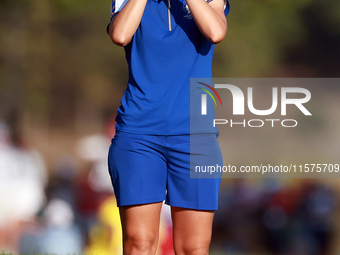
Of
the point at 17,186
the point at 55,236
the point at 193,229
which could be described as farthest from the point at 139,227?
the point at 17,186

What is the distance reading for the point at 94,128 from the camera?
2.94m

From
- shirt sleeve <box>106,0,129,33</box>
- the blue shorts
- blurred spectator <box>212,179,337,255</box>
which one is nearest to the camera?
the blue shorts

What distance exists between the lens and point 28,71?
9.63 ft

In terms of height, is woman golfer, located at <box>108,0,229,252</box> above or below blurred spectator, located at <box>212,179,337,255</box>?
above

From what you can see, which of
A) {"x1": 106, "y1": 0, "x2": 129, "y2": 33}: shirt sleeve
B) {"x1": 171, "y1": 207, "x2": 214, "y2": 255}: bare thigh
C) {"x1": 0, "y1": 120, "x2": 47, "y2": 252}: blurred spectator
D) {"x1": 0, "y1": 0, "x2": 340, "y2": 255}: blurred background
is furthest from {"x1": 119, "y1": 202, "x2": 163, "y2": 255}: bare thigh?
{"x1": 0, "y1": 120, "x2": 47, "y2": 252}: blurred spectator

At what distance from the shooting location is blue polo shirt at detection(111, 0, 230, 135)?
1.37 m

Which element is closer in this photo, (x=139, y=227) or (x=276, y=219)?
(x=139, y=227)

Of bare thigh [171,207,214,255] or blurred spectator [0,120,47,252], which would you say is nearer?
bare thigh [171,207,214,255]

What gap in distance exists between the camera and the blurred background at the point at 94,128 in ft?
9.10

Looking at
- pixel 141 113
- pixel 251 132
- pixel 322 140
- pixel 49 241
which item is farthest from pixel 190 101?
pixel 49 241

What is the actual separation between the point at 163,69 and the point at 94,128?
1653 millimetres

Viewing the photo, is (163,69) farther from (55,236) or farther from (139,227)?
(55,236)

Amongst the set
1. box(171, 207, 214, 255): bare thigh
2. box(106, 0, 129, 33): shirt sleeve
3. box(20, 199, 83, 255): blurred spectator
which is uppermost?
box(106, 0, 129, 33): shirt sleeve

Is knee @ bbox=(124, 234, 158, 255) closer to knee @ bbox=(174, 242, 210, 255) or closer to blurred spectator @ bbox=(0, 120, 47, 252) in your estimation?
knee @ bbox=(174, 242, 210, 255)
